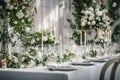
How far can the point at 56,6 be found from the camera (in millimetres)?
8820

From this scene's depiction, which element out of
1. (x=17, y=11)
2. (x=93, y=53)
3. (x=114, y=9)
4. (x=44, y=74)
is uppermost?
(x=17, y=11)

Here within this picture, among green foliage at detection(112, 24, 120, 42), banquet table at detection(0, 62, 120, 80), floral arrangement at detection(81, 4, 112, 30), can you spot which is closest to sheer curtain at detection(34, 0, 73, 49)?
floral arrangement at detection(81, 4, 112, 30)

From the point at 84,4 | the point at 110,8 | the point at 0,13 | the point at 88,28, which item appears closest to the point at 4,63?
the point at 0,13

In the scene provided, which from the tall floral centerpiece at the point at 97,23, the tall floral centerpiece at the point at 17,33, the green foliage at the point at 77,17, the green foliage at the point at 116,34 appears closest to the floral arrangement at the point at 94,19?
the tall floral centerpiece at the point at 97,23

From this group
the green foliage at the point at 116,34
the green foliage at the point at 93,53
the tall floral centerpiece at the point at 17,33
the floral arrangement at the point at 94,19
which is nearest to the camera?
the tall floral centerpiece at the point at 17,33

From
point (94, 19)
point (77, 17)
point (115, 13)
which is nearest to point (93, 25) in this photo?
point (94, 19)

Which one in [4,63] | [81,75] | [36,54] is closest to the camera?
[81,75]

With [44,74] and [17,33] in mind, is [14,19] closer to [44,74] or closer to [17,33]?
[17,33]

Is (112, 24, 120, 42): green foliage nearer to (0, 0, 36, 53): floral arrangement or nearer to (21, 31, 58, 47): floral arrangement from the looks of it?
(21, 31, 58, 47): floral arrangement

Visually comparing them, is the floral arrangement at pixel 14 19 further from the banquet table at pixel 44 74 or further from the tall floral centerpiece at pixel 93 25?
the tall floral centerpiece at pixel 93 25

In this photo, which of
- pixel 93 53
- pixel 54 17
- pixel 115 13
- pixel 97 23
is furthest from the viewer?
pixel 115 13

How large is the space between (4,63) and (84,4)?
4.13m

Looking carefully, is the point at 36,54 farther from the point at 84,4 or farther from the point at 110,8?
the point at 110,8

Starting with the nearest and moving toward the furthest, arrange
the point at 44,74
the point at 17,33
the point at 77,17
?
the point at 44,74
the point at 17,33
the point at 77,17
